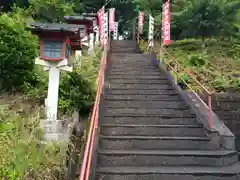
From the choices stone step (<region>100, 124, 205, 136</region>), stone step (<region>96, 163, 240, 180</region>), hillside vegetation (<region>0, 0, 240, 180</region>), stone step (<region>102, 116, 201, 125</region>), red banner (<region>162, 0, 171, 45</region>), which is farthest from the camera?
red banner (<region>162, 0, 171, 45</region>)

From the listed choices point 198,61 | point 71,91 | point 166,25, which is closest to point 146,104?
point 71,91

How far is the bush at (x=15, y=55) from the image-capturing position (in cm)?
719

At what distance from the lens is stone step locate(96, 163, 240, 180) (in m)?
4.84

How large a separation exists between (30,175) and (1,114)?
2.17m

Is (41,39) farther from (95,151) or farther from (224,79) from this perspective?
(224,79)

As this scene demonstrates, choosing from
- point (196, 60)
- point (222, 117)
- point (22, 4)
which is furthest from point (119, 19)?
point (222, 117)

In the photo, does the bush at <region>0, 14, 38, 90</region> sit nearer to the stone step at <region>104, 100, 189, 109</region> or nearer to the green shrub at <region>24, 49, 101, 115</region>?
the green shrub at <region>24, 49, 101, 115</region>

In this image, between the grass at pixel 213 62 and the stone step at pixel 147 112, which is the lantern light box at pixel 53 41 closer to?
the stone step at pixel 147 112

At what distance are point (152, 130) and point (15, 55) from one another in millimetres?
3568

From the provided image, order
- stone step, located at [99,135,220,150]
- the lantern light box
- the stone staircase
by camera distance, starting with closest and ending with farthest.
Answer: the stone staircase, the lantern light box, stone step, located at [99,135,220,150]

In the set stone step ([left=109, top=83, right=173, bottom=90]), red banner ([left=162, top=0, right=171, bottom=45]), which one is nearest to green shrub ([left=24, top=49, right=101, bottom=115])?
stone step ([left=109, top=83, right=173, bottom=90])

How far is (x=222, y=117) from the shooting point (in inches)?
333

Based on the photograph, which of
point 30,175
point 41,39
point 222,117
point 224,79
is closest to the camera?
point 30,175

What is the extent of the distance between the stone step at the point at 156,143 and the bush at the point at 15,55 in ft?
9.67
